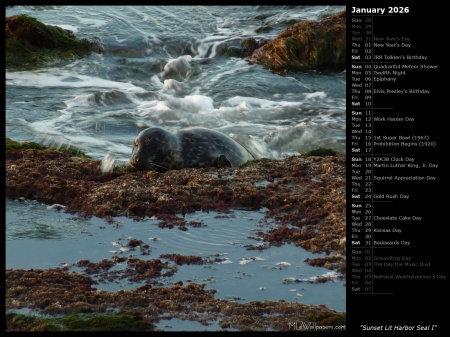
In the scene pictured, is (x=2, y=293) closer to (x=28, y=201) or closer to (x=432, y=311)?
(x=28, y=201)

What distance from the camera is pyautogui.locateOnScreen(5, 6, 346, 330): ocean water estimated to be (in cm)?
784

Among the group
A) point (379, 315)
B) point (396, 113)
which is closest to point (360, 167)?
point (396, 113)

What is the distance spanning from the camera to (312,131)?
13.6 m

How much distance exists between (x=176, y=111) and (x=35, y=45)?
5.63 meters

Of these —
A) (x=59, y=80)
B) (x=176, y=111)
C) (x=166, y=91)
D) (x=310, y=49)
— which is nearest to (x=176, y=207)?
(x=176, y=111)

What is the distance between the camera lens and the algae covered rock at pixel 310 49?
60.6 feet

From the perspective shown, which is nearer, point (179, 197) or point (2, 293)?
point (2, 293)

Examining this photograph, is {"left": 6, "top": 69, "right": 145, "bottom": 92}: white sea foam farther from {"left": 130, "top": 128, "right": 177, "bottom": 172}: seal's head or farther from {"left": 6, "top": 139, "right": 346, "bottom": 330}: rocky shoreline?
{"left": 130, "top": 128, "right": 177, "bottom": 172}: seal's head

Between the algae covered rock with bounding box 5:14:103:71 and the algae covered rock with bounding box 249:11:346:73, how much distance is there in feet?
15.9

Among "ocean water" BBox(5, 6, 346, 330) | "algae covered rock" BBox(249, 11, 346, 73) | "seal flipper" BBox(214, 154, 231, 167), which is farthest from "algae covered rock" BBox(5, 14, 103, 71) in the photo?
"seal flipper" BBox(214, 154, 231, 167)

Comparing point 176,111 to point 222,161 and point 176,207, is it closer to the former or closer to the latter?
point 222,161

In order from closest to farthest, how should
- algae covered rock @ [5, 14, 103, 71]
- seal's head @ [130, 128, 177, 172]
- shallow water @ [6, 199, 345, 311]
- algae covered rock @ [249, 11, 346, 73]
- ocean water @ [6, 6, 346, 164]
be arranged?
shallow water @ [6, 199, 345, 311] → seal's head @ [130, 128, 177, 172] → ocean water @ [6, 6, 346, 164] → algae covered rock @ [5, 14, 103, 71] → algae covered rock @ [249, 11, 346, 73]

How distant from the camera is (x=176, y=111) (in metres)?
15.1

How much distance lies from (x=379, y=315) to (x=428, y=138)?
6.82 ft
